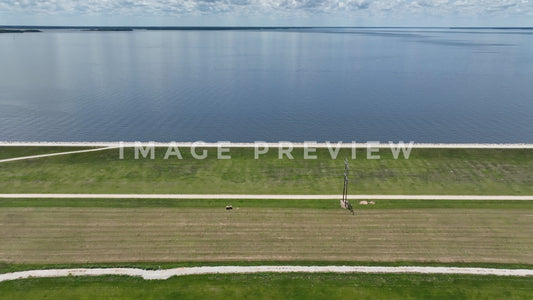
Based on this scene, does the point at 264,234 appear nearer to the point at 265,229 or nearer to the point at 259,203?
the point at 265,229

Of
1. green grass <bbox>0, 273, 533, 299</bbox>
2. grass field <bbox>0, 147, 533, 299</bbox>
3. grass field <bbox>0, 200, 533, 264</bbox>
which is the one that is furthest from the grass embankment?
green grass <bbox>0, 273, 533, 299</bbox>

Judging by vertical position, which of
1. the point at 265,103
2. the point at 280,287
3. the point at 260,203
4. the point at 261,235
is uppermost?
the point at 260,203

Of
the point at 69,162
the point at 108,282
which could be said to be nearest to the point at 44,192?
the point at 69,162

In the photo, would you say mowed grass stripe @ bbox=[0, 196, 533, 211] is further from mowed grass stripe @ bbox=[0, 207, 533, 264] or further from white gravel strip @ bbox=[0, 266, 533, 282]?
white gravel strip @ bbox=[0, 266, 533, 282]

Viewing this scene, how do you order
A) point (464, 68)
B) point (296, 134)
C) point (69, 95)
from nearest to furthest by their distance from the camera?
point (296, 134) → point (69, 95) → point (464, 68)

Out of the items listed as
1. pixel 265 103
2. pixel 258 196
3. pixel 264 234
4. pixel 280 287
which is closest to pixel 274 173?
pixel 258 196

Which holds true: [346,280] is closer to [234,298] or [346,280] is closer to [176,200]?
[234,298]
